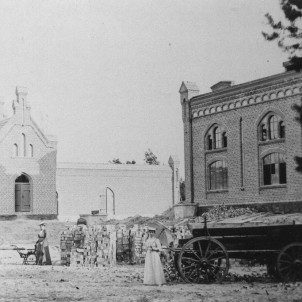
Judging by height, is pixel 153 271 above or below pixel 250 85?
below

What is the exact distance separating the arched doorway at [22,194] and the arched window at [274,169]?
1622 centimetres

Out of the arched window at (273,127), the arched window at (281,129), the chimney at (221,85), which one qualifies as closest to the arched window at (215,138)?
the chimney at (221,85)

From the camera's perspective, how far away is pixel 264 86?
107ft

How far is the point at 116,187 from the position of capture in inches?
2062

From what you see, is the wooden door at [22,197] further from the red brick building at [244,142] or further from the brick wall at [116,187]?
the red brick building at [244,142]

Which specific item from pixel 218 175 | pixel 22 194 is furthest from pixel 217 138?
pixel 22 194

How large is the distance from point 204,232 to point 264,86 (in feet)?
64.0

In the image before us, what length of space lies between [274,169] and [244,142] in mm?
2430

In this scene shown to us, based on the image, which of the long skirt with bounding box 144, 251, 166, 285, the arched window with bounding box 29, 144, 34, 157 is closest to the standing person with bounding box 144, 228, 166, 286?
the long skirt with bounding box 144, 251, 166, 285

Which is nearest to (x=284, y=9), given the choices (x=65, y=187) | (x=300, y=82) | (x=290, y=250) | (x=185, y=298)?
(x=290, y=250)

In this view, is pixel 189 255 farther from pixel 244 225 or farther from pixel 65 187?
pixel 65 187

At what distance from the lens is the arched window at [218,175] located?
116ft

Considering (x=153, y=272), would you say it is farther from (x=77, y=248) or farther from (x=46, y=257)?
(x=46, y=257)

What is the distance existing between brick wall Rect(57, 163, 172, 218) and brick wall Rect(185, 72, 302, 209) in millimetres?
14372
